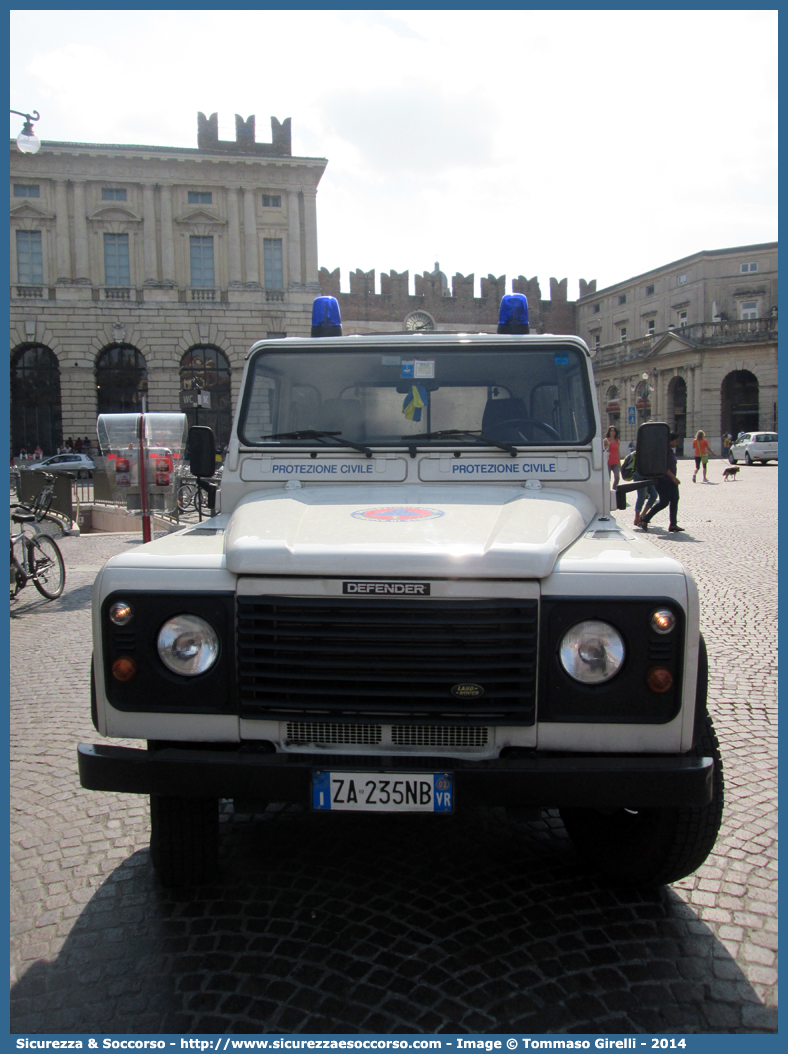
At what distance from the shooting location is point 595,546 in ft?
9.11

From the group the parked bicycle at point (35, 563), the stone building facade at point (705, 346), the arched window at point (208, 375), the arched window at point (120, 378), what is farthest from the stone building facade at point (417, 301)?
the parked bicycle at point (35, 563)

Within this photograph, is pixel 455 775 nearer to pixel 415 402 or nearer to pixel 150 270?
pixel 415 402

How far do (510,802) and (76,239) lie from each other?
136 ft

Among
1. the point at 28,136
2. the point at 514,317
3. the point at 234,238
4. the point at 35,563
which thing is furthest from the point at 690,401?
the point at 514,317

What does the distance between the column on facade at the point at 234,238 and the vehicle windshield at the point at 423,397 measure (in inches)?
1483

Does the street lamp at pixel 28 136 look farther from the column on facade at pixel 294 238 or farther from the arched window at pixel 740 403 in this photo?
the arched window at pixel 740 403

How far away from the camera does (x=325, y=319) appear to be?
4.52 meters

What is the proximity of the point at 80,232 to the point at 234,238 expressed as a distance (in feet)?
24.5

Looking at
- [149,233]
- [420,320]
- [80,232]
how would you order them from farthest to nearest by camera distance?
[420,320] < [149,233] < [80,232]

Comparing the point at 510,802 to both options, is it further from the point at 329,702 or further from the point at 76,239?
the point at 76,239

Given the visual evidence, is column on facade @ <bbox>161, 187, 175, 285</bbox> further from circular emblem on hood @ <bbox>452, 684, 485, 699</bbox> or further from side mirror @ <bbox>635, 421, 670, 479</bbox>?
circular emblem on hood @ <bbox>452, 684, 485, 699</bbox>

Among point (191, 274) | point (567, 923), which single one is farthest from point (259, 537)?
point (191, 274)

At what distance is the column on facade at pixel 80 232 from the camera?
37188 mm
